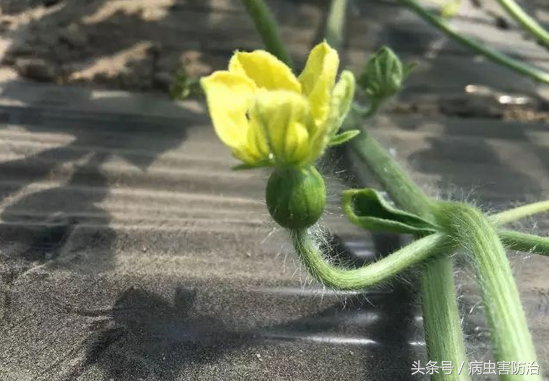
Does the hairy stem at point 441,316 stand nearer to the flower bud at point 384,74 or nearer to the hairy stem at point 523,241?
the hairy stem at point 523,241

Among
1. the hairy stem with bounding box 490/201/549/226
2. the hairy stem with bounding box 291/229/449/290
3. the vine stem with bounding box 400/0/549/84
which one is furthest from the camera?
the vine stem with bounding box 400/0/549/84

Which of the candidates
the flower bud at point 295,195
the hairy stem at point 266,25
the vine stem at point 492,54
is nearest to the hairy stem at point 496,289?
the flower bud at point 295,195

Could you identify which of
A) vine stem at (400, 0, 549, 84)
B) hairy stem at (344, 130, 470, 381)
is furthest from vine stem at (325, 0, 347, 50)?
hairy stem at (344, 130, 470, 381)

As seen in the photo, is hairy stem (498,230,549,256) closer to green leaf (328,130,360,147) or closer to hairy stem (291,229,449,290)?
hairy stem (291,229,449,290)

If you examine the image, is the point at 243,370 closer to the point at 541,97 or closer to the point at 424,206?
the point at 424,206

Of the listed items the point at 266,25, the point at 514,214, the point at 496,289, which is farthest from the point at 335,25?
the point at 496,289
